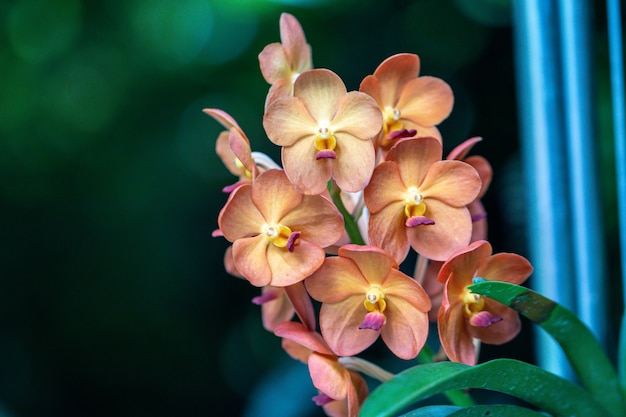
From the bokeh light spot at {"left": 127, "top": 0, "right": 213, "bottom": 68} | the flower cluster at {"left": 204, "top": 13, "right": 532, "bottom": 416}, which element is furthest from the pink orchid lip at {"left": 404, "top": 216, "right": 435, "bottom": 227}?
the bokeh light spot at {"left": 127, "top": 0, "right": 213, "bottom": 68}

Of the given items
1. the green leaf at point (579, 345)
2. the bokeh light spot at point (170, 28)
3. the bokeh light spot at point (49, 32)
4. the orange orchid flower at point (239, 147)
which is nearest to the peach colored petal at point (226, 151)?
the orange orchid flower at point (239, 147)

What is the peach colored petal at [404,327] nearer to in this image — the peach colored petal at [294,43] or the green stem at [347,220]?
the green stem at [347,220]

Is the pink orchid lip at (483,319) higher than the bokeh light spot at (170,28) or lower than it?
lower

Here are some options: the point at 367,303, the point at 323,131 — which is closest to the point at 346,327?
the point at 367,303

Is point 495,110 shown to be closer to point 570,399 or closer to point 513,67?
point 513,67

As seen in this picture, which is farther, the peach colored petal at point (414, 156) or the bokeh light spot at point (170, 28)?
the bokeh light spot at point (170, 28)

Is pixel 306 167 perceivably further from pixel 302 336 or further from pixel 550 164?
pixel 550 164

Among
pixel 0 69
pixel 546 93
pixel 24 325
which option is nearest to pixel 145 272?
pixel 24 325
